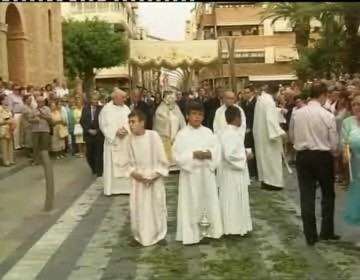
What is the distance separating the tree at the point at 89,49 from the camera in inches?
2825

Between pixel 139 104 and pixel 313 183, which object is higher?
pixel 139 104

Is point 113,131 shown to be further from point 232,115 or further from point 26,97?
point 26,97

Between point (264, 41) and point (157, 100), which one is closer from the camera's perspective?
point (157, 100)

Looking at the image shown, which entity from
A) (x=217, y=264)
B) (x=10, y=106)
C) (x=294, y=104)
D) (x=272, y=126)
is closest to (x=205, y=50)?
(x=294, y=104)

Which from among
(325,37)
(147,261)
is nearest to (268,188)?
(147,261)

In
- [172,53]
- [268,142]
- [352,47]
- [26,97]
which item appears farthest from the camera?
[352,47]

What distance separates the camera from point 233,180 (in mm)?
10992

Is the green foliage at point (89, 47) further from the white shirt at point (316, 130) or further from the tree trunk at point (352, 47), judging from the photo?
the white shirt at point (316, 130)

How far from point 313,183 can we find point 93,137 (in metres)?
10.3

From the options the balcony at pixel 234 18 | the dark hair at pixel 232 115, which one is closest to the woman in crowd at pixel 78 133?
the dark hair at pixel 232 115

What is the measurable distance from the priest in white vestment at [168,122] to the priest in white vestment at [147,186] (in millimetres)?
7818

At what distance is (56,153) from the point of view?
25.9 metres

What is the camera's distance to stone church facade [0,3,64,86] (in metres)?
36.9

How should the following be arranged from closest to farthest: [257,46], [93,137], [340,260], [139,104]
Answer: [340,260] < [139,104] < [93,137] < [257,46]
